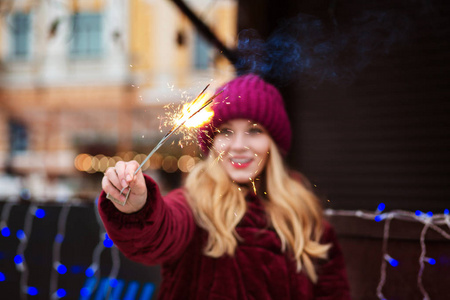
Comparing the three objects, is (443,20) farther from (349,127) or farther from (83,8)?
(83,8)

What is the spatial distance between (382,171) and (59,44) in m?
10.5

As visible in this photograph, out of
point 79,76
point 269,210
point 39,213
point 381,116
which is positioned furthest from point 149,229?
point 79,76

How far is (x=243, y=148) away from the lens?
1205mm

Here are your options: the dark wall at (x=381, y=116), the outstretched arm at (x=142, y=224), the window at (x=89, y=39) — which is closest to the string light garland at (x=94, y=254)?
the dark wall at (x=381, y=116)

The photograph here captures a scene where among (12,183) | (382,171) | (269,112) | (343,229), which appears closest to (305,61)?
(269,112)

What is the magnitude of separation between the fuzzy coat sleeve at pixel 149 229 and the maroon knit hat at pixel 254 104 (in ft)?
0.93

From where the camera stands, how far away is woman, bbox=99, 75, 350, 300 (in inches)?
Result: 48.8

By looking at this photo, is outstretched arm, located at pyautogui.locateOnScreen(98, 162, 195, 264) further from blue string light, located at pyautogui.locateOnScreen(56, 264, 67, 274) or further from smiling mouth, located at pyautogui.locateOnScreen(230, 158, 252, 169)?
blue string light, located at pyautogui.locateOnScreen(56, 264, 67, 274)

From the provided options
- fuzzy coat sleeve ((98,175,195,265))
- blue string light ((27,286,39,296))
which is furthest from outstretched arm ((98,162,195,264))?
blue string light ((27,286,39,296))

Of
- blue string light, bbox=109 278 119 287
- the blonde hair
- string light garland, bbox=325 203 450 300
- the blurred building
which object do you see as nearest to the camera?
the blonde hair

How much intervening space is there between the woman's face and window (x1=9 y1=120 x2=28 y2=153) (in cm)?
1081

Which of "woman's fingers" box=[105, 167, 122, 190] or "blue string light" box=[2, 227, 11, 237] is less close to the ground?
"woman's fingers" box=[105, 167, 122, 190]

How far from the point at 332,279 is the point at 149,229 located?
0.64m

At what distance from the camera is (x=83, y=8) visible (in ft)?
35.3
